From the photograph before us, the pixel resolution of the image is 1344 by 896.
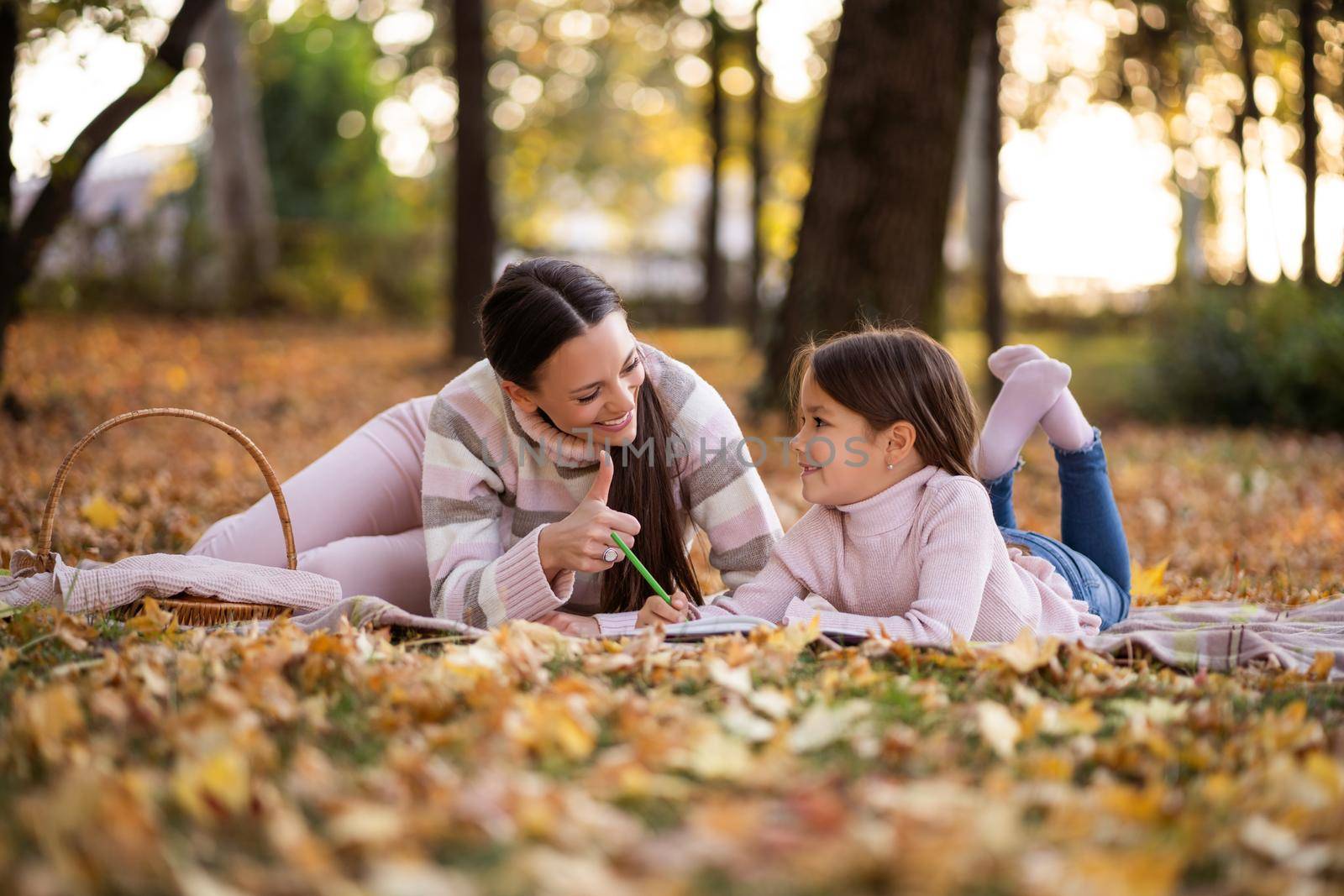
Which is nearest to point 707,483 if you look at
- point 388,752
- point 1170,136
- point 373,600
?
point 373,600

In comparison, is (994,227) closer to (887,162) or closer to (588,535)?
(887,162)

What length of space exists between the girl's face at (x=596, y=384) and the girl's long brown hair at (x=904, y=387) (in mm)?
452

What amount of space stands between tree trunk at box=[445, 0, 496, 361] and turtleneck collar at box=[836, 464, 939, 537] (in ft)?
26.6

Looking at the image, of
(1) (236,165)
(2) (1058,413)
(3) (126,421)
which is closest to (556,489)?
(3) (126,421)

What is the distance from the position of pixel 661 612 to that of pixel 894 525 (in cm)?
59

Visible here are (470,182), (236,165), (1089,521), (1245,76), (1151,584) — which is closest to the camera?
(1089,521)

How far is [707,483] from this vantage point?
121 inches

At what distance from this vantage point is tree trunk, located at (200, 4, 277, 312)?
1328cm

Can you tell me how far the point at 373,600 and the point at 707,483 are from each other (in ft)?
2.86

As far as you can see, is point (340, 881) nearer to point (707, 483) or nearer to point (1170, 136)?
point (707, 483)

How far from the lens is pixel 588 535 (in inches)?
107

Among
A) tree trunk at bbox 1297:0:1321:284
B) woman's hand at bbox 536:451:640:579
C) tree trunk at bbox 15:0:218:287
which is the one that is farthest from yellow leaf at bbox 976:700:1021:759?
tree trunk at bbox 1297:0:1321:284

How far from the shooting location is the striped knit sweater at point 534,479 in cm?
302

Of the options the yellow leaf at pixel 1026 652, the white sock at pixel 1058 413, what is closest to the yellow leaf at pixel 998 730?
the yellow leaf at pixel 1026 652
